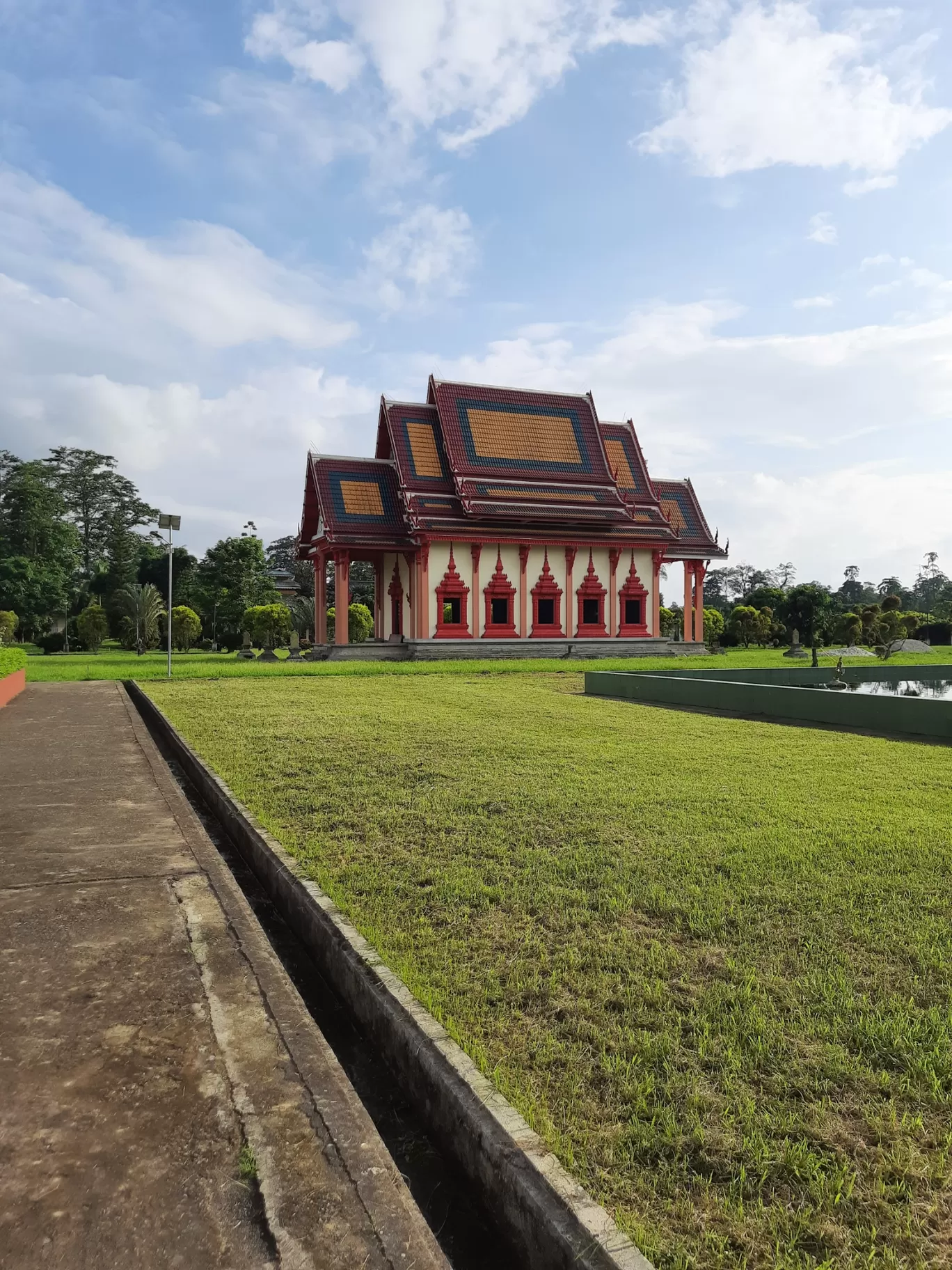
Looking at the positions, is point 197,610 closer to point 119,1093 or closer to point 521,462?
point 521,462

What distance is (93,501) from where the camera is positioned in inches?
2356

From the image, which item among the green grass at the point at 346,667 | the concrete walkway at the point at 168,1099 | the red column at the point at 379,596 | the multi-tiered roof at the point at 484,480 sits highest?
the multi-tiered roof at the point at 484,480

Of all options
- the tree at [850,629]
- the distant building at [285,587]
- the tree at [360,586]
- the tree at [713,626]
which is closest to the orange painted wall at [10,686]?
the distant building at [285,587]

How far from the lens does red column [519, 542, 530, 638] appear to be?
2777 centimetres

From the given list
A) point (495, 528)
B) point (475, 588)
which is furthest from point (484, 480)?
point (475, 588)

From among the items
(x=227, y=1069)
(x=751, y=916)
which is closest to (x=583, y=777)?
(x=751, y=916)

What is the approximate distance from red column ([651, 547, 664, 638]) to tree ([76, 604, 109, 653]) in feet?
88.2

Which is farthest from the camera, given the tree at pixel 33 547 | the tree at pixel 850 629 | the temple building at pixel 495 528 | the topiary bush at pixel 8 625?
the tree at pixel 33 547

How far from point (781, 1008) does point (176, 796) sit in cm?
476

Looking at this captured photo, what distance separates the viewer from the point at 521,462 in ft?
93.4

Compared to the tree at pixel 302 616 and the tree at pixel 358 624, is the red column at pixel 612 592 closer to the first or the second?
the tree at pixel 358 624

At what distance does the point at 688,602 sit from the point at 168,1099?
1224 inches

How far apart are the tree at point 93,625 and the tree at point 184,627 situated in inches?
136

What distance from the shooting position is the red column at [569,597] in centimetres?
2850
